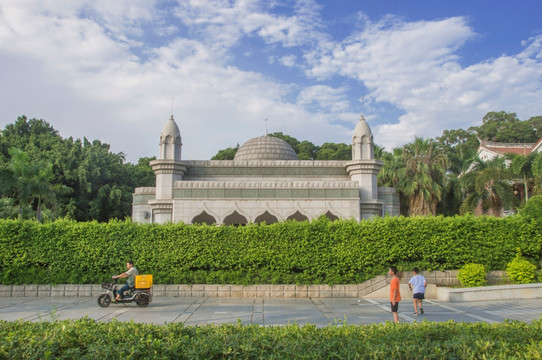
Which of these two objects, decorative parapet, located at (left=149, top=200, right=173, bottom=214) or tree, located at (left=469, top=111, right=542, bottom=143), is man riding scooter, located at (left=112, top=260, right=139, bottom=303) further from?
tree, located at (left=469, top=111, right=542, bottom=143)

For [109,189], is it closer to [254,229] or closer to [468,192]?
[254,229]

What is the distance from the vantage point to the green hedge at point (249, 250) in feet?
49.5

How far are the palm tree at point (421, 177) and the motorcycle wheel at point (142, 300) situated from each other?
2043 centimetres

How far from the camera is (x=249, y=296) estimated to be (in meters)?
14.9

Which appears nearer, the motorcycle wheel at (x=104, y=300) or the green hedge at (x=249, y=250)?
the motorcycle wheel at (x=104, y=300)

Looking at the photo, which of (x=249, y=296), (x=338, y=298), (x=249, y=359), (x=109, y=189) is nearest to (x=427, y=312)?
(x=338, y=298)

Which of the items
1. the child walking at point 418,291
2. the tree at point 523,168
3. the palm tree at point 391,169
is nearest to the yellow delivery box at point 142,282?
the child walking at point 418,291

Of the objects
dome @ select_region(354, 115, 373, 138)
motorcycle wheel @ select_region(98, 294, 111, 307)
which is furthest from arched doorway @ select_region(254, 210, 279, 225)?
motorcycle wheel @ select_region(98, 294, 111, 307)

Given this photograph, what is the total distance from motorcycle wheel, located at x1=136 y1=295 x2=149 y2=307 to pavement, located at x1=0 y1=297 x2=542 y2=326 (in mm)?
162

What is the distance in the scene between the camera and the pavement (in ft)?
35.4

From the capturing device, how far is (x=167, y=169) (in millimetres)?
25000

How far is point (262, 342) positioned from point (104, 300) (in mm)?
9099

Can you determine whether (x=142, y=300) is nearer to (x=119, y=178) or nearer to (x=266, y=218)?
(x=266, y=218)

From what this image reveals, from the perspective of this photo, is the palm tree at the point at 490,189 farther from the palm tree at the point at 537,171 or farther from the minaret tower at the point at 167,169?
the minaret tower at the point at 167,169
